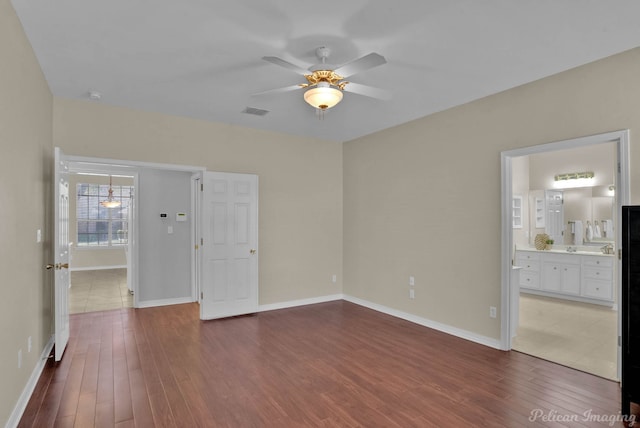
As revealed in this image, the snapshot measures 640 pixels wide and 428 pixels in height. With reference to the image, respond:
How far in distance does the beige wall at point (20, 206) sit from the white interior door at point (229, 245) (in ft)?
6.06

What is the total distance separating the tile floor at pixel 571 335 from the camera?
348 centimetres

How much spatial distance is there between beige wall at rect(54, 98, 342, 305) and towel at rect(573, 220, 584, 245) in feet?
14.1

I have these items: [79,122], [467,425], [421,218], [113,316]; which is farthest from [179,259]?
[467,425]

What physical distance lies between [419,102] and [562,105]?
56.5 inches

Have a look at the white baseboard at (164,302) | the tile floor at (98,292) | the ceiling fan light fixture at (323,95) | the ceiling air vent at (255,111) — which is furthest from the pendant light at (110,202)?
the ceiling fan light fixture at (323,95)

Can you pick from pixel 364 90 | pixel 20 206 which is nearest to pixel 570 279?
pixel 364 90

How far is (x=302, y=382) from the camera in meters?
3.06

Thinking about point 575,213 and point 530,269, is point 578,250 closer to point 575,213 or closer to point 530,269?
point 575,213

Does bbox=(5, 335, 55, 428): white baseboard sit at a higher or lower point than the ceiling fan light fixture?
lower

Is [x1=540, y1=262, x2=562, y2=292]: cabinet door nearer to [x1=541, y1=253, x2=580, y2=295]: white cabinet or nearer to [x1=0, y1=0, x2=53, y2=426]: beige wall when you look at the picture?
[x1=541, y1=253, x2=580, y2=295]: white cabinet

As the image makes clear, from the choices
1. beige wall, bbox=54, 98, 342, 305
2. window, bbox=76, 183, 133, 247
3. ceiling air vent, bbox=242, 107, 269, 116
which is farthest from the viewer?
window, bbox=76, 183, 133, 247

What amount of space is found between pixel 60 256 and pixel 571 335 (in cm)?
572

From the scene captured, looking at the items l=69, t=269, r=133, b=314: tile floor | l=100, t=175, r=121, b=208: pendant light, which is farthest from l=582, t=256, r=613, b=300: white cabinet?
l=100, t=175, r=121, b=208: pendant light

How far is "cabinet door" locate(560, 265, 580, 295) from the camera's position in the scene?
594 centimetres
